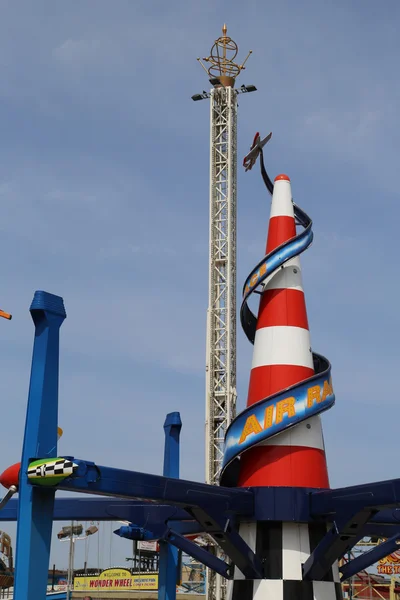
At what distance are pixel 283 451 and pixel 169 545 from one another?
609 cm

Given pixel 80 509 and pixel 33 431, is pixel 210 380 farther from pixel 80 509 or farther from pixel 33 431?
pixel 33 431

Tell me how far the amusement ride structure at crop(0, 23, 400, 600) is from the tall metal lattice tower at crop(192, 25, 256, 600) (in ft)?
72.7

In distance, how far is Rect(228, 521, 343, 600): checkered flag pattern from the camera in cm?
1639

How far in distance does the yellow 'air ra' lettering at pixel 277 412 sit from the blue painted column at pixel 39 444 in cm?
463

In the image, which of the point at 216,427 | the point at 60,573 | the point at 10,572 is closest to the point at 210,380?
the point at 216,427

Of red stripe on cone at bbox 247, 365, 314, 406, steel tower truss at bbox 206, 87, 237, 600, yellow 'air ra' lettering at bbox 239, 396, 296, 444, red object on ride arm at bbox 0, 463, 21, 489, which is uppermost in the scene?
steel tower truss at bbox 206, 87, 237, 600

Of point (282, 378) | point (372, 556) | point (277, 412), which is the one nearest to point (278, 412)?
point (277, 412)

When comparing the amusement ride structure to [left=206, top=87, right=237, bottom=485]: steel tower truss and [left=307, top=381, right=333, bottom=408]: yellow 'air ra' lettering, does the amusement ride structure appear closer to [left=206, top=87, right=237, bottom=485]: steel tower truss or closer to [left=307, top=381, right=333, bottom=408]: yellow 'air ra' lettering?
[left=307, top=381, right=333, bottom=408]: yellow 'air ra' lettering

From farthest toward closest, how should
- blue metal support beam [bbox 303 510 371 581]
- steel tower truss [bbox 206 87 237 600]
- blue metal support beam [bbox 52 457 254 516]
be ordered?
steel tower truss [bbox 206 87 237 600] → blue metal support beam [bbox 303 510 371 581] → blue metal support beam [bbox 52 457 254 516]

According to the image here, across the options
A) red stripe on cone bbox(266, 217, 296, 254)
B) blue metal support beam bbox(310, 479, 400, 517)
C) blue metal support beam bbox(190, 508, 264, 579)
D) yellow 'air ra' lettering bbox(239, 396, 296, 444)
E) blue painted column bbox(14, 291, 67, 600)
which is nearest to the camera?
blue painted column bbox(14, 291, 67, 600)

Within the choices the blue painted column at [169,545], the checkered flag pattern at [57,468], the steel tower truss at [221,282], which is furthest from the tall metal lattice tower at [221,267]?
the checkered flag pattern at [57,468]

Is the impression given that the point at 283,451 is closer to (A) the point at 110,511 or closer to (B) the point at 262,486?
(B) the point at 262,486

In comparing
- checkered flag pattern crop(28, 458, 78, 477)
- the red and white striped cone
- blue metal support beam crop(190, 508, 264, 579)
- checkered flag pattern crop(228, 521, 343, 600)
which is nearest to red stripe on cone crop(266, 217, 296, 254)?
the red and white striped cone

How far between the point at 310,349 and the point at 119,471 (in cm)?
611
